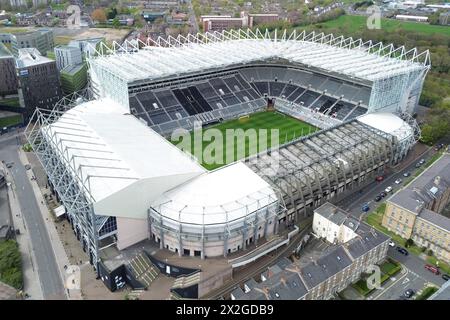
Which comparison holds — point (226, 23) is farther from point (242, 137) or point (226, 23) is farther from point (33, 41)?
point (242, 137)

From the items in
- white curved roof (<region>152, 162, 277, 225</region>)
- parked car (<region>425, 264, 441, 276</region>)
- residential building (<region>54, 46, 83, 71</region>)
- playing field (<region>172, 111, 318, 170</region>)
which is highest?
residential building (<region>54, 46, 83, 71</region>)

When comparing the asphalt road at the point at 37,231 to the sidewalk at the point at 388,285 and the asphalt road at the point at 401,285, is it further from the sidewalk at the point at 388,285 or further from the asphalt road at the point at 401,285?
the asphalt road at the point at 401,285

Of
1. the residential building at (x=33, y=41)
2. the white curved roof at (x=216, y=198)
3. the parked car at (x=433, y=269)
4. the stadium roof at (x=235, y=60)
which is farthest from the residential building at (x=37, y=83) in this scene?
the parked car at (x=433, y=269)

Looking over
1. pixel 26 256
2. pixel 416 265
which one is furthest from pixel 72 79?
pixel 416 265

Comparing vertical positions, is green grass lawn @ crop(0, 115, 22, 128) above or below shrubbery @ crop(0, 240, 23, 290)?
above

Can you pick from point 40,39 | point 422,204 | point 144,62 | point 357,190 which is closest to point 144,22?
point 40,39

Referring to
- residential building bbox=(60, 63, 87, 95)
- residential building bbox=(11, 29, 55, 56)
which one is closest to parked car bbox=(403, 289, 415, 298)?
residential building bbox=(60, 63, 87, 95)

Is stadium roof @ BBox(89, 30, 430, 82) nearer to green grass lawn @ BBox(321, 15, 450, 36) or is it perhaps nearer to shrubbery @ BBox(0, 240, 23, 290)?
shrubbery @ BBox(0, 240, 23, 290)
